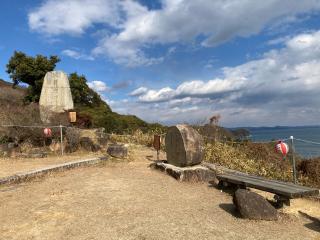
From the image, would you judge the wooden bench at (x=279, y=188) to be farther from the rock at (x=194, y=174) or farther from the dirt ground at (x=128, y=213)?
the rock at (x=194, y=174)

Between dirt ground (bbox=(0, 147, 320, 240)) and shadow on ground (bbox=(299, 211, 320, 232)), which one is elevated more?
dirt ground (bbox=(0, 147, 320, 240))

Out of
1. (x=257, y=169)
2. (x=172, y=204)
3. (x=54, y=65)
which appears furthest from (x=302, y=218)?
(x=54, y=65)

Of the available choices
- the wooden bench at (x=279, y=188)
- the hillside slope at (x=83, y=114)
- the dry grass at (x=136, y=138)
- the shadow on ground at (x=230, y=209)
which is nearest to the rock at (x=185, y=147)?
the wooden bench at (x=279, y=188)

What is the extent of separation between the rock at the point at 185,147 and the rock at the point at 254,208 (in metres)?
3.21

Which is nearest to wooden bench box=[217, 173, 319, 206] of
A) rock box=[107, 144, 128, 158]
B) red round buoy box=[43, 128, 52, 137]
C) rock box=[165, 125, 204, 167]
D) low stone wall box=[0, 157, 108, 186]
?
rock box=[165, 125, 204, 167]

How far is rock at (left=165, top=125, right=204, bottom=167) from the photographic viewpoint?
31.2 ft

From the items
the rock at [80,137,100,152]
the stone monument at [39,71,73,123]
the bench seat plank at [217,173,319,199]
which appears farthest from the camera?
the stone monument at [39,71,73,123]

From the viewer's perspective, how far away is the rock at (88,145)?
47.0 ft

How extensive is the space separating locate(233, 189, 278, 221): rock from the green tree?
2154cm

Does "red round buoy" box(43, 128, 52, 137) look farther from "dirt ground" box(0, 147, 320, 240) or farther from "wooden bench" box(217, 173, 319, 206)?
"wooden bench" box(217, 173, 319, 206)

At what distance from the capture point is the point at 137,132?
18.7m

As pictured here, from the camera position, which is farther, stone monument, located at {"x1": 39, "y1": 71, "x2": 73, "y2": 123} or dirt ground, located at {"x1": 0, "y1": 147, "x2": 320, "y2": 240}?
stone monument, located at {"x1": 39, "y1": 71, "x2": 73, "y2": 123}

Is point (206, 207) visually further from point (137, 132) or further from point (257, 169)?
point (137, 132)

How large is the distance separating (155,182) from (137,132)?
9777 millimetres
